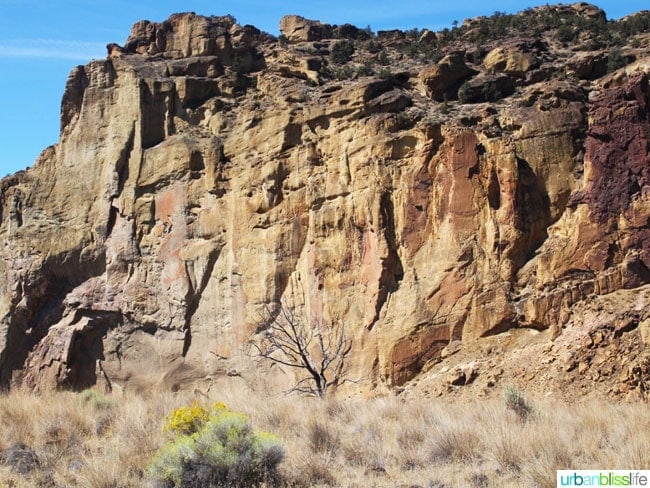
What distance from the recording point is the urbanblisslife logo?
281 inches

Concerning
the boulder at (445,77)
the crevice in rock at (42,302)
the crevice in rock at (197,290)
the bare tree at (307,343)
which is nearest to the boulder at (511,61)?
the boulder at (445,77)

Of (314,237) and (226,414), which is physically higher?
(314,237)

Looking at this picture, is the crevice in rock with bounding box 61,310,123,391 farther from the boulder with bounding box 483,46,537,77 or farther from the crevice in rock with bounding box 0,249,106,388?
the boulder with bounding box 483,46,537,77

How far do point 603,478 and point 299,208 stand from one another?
17.8m

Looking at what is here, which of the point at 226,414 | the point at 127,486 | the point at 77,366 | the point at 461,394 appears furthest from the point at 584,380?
the point at 77,366

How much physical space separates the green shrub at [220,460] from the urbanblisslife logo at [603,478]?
3194 mm

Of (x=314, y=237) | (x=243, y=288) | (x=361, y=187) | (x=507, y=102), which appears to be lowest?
(x=243, y=288)

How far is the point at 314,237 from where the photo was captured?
77.3 ft

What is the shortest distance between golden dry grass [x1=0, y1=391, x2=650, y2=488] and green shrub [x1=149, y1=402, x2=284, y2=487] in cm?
30

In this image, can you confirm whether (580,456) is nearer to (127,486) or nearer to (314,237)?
(127,486)

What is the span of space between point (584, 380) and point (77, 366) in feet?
62.1

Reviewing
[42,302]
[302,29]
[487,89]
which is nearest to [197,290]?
[42,302]

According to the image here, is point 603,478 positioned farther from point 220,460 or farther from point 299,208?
point 299,208

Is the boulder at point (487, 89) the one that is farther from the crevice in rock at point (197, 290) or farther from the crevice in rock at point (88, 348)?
the crevice in rock at point (88, 348)
